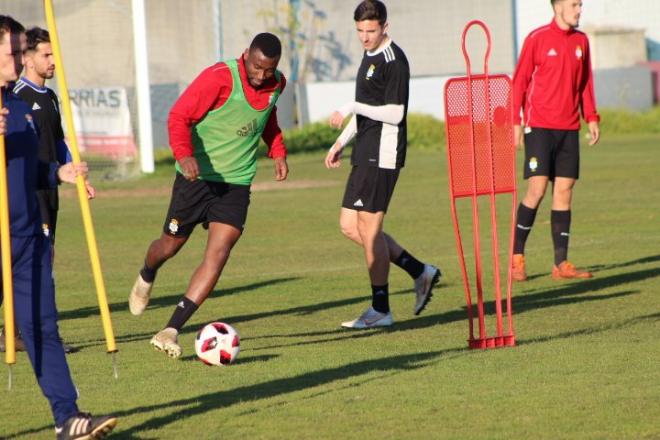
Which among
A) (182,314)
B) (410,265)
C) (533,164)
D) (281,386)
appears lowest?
(281,386)

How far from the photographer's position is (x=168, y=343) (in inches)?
348

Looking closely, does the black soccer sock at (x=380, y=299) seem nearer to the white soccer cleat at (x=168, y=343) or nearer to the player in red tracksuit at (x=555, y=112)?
the white soccer cleat at (x=168, y=343)

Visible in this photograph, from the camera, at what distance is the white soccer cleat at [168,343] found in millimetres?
8820

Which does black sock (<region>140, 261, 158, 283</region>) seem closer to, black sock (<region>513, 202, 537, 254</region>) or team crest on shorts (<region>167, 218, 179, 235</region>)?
team crest on shorts (<region>167, 218, 179, 235</region>)

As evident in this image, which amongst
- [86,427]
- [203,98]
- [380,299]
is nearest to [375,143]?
[380,299]

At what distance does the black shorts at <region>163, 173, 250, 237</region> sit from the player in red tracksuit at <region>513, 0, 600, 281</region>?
4.22m

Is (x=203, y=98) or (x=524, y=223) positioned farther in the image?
(x=524, y=223)

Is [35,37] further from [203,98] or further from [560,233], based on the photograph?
[560,233]

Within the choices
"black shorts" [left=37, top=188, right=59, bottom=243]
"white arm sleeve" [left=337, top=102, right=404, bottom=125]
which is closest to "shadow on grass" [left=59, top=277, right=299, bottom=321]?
"black shorts" [left=37, top=188, right=59, bottom=243]

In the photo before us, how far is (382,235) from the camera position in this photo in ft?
35.3

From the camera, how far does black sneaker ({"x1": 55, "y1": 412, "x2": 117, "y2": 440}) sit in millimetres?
6277

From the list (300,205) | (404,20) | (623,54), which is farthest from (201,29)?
(300,205)

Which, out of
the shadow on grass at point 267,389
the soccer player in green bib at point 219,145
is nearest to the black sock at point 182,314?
the soccer player in green bib at point 219,145

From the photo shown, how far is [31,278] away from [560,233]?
7.74 meters
